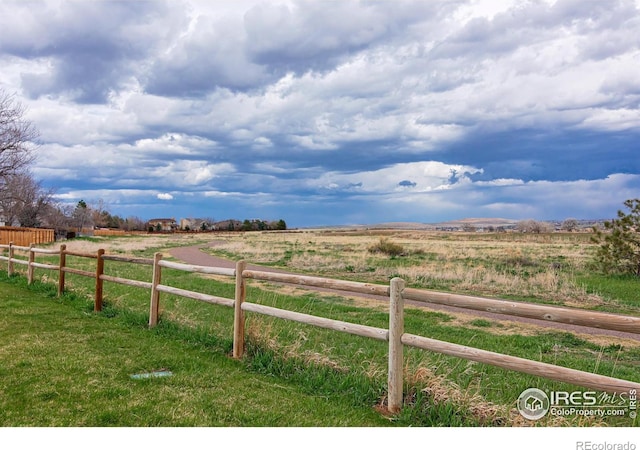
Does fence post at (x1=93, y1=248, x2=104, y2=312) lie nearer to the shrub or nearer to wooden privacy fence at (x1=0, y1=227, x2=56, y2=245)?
the shrub

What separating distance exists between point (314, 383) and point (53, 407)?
2.83 meters

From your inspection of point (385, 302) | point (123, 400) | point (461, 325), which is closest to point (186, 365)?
point (123, 400)

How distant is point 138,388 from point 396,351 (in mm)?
3033

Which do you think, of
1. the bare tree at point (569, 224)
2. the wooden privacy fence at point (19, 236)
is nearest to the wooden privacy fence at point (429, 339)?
the wooden privacy fence at point (19, 236)

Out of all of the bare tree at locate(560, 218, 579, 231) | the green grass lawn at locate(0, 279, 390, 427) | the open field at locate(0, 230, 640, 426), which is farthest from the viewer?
the bare tree at locate(560, 218, 579, 231)

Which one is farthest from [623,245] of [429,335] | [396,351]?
[396,351]

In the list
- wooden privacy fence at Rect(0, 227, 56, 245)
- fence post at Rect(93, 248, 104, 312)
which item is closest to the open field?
fence post at Rect(93, 248, 104, 312)

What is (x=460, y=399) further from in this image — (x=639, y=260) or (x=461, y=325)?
(x=639, y=260)

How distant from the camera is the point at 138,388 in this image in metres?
5.59

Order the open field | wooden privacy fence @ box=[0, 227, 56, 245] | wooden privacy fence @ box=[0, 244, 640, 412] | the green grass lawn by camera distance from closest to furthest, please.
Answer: wooden privacy fence @ box=[0, 244, 640, 412], the green grass lawn, the open field, wooden privacy fence @ box=[0, 227, 56, 245]

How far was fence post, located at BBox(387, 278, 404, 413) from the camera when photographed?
5.11 m

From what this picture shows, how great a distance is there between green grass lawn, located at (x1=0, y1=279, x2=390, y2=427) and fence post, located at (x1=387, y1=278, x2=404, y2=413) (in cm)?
25

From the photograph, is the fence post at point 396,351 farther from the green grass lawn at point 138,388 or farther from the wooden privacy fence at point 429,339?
the green grass lawn at point 138,388

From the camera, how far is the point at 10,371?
6.05 metres
